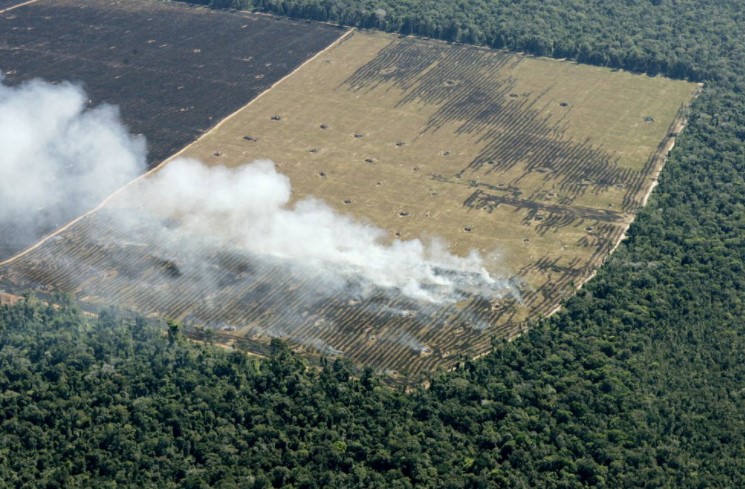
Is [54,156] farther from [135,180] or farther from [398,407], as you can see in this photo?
[398,407]

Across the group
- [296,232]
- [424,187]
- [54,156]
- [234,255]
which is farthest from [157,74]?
[234,255]

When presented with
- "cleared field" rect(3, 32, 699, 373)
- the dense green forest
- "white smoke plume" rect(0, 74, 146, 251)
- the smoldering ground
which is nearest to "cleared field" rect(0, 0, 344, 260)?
"white smoke plume" rect(0, 74, 146, 251)

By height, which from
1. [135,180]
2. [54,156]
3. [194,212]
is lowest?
[135,180]

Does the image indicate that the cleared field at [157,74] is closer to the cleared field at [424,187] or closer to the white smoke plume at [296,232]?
the cleared field at [424,187]

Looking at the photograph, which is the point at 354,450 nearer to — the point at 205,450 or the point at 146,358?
the point at 205,450

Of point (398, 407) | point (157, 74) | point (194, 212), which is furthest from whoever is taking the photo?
point (157, 74)

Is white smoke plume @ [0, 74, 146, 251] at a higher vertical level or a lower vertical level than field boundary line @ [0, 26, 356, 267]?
higher

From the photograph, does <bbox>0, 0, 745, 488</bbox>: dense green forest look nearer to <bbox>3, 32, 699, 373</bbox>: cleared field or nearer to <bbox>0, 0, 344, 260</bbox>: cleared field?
<bbox>3, 32, 699, 373</bbox>: cleared field
